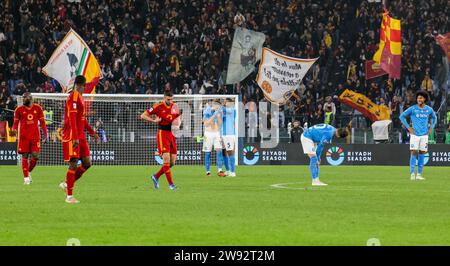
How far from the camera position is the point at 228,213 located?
647 inches

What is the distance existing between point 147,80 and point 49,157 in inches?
314

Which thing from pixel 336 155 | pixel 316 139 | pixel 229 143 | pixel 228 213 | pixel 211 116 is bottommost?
pixel 228 213

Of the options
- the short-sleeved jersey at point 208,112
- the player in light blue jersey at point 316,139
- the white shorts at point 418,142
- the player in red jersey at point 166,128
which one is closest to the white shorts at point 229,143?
the short-sleeved jersey at point 208,112

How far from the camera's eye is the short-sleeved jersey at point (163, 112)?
2269 centimetres

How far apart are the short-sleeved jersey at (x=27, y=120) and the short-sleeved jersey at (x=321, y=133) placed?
284 inches

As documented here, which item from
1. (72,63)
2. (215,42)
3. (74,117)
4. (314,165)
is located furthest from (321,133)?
(215,42)

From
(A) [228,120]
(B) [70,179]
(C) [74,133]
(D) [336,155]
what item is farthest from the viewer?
(D) [336,155]

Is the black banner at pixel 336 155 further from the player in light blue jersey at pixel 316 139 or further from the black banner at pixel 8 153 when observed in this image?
the player in light blue jersey at pixel 316 139

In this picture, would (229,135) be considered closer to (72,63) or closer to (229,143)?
(229,143)

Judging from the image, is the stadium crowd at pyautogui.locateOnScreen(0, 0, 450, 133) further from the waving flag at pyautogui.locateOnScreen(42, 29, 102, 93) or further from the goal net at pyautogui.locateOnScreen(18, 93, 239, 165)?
the waving flag at pyautogui.locateOnScreen(42, 29, 102, 93)

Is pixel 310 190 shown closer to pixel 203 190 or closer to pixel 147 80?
pixel 203 190

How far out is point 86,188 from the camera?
23203mm

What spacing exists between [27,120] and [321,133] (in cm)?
792
